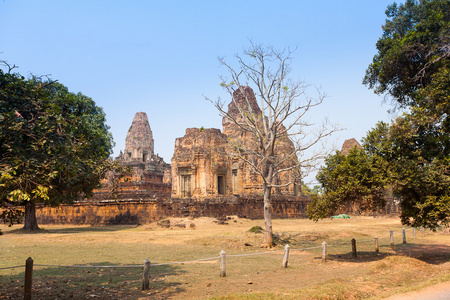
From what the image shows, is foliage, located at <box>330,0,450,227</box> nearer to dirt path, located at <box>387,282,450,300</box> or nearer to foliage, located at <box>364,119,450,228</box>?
foliage, located at <box>364,119,450,228</box>

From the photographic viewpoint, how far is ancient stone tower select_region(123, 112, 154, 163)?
51.5 metres

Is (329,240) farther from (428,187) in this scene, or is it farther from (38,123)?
(38,123)

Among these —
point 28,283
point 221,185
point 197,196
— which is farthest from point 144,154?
point 28,283

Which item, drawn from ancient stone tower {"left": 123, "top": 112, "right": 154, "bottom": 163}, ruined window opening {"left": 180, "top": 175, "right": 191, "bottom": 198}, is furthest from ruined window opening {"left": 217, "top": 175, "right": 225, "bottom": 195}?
ancient stone tower {"left": 123, "top": 112, "right": 154, "bottom": 163}

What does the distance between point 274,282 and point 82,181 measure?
5.09m

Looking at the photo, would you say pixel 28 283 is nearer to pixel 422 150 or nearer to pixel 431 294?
pixel 431 294

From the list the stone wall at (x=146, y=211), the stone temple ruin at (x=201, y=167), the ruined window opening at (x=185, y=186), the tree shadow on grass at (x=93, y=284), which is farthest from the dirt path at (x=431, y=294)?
the ruined window opening at (x=185, y=186)

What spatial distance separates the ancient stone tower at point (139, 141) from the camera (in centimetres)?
5150

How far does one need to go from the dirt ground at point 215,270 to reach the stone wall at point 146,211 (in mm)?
8300

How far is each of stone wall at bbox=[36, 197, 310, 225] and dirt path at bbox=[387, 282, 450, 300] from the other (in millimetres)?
19260

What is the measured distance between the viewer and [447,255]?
1214cm

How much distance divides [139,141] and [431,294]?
48289mm

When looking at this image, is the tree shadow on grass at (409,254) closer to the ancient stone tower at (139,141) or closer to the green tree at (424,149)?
the green tree at (424,149)

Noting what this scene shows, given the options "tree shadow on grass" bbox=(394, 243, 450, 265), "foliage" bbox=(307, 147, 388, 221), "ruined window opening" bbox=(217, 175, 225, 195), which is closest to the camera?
"foliage" bbox=(307, 147, 388, 221)
